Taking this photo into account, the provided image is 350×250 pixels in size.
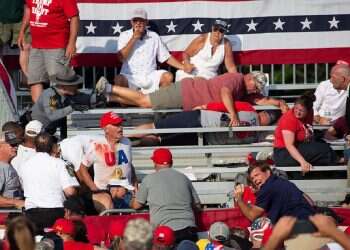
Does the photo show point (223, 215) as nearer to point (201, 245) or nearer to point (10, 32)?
point (201, 245)

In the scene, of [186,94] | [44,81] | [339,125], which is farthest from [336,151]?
[44,81]

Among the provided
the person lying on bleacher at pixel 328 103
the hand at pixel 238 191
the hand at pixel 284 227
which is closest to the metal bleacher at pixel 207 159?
the person lying on bleacher at pixel 328 103

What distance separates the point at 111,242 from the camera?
39.4 ft

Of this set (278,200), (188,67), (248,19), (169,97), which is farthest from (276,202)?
(248,19)

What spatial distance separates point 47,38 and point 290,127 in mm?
2978

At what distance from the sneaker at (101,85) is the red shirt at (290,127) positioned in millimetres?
2168

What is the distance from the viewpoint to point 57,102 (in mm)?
14453

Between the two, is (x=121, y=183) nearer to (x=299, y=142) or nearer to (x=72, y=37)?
(x=299, y=142)

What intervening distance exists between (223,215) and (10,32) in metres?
4.57

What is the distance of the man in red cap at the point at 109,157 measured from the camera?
13.6 metres

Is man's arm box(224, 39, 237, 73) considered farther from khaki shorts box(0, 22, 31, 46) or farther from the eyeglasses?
khaki shorts box(0, 22, 31, 46)

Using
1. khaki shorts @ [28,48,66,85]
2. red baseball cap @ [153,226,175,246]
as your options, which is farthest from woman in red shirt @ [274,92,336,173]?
red baseball cap @ [153,226,175,246]

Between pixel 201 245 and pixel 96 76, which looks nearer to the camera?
pixel 201 245

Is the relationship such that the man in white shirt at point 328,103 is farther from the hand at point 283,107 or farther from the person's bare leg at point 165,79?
the person's bare leg at point 165,79
